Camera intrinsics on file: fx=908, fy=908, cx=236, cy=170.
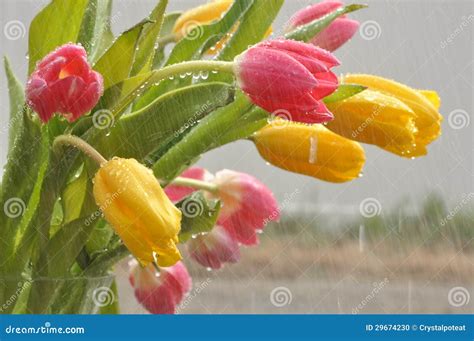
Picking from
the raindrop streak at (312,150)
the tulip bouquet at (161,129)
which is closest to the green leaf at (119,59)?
the tulip bouquet at (161,129)

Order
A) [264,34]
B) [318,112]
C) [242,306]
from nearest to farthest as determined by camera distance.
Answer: [318,112] → [264,34] → [242,306]

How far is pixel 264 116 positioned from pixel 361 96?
0.18ft

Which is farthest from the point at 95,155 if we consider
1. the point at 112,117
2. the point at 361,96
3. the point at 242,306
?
the point at 242,306

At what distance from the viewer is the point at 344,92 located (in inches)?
16.6

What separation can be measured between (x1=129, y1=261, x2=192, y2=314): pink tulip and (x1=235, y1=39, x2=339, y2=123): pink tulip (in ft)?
0.68

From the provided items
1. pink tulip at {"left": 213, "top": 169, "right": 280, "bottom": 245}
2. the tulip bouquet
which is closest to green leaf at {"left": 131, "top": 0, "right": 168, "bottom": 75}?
the tulip bouquet

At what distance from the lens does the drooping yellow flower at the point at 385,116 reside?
42 cm

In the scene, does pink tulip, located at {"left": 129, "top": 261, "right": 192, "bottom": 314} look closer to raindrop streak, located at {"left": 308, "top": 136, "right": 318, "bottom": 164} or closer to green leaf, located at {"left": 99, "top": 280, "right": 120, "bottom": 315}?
green leaf, located at {"left": 99, "top": 280, "right": 120, "bottom": 315}

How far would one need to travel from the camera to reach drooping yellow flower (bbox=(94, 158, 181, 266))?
375 mm

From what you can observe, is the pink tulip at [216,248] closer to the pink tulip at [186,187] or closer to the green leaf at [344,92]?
the pink tulip at [186,187]

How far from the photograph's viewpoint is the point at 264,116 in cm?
46

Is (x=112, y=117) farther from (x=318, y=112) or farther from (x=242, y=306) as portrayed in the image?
(x=242, y=306)

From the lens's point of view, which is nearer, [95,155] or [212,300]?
[95,155]

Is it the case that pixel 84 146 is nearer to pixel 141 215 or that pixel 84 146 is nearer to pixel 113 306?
pixel 141 215
